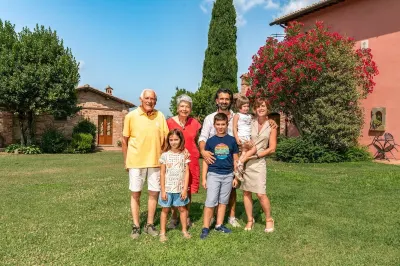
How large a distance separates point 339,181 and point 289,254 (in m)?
5.82

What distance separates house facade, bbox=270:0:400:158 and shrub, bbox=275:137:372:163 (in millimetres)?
1125

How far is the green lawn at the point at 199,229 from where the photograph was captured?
391 centimetres

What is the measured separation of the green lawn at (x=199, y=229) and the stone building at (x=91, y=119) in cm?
1728

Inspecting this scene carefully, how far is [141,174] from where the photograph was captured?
464 centimetres

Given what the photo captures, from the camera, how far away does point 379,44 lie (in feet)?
47.8

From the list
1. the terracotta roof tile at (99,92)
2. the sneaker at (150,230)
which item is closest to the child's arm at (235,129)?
the sneaker at (150,230)

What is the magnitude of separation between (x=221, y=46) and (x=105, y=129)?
11.4m

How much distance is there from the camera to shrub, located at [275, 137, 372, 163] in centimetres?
1404

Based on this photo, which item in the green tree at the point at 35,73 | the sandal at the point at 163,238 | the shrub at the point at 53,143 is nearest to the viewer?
the sandal at the point at 163,238

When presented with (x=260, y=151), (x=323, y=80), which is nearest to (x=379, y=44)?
(x=323, y=80)

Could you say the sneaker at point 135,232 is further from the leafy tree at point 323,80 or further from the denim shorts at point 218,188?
the leafy tree at point 323,80

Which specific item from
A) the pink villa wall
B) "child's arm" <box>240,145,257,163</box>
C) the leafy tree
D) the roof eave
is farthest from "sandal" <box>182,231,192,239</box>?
the roof eave

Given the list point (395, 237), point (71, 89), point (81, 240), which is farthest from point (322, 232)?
point (71, 89)

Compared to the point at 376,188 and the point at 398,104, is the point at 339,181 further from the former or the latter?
the point at 398,104
